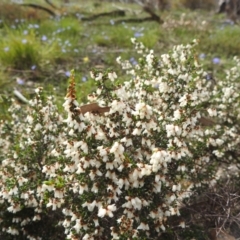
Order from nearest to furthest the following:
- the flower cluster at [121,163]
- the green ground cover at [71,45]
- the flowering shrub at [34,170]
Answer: the flower cluster at [121,163]
the flowering shrub at [34,170]
the green ground cover at [71,45]

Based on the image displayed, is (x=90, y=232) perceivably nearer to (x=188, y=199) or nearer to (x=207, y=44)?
(x=188, y=199)

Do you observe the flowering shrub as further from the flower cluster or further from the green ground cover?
the green ground cover

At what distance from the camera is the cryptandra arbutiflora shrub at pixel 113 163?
205 cm

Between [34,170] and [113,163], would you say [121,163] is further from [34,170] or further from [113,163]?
→ [34,170]

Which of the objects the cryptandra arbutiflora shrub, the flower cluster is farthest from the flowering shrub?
the flower cluster

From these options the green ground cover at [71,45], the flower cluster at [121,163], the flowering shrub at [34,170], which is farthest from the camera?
the green ground cover at [71,45]

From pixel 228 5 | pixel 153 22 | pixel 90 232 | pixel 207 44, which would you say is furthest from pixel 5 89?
pixel 228 5

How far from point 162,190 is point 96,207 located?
392 millimetres

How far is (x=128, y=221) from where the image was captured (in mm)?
2057

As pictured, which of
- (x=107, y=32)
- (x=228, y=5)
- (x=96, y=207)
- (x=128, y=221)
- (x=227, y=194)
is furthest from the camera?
(x=228, y=5)

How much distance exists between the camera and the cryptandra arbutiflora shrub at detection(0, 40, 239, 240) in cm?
205

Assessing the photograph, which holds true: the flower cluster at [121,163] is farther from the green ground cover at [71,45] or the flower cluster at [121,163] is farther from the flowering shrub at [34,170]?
the green ground cover at [71,45]

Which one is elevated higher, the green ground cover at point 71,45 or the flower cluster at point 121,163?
the flower cluster at point 121,163

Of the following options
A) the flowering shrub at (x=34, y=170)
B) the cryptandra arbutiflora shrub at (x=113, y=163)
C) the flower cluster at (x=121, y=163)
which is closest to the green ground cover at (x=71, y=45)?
the flowering shrub at (x=34, y=170)
